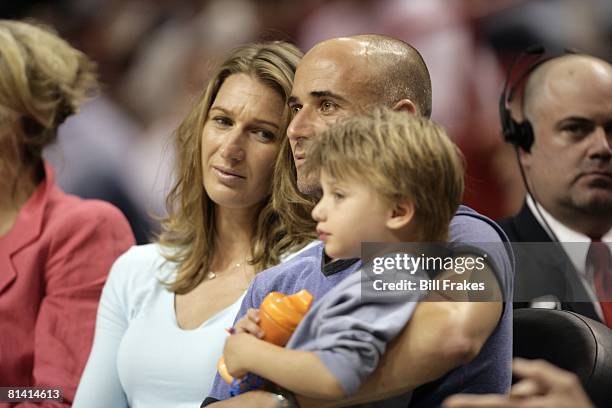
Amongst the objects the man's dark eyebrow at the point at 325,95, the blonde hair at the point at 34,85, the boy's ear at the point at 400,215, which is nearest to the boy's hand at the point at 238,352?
the boy's ear at the point at 400,215

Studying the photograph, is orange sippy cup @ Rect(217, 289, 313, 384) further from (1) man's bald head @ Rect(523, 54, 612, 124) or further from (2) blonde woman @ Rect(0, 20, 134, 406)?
(1) man's bald head @ Rect(523, 54, 612, 124)

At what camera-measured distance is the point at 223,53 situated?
251 cm

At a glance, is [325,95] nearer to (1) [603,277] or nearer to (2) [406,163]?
(2) [406,163]

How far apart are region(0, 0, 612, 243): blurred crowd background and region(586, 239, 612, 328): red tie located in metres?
0.39

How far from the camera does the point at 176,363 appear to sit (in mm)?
1939

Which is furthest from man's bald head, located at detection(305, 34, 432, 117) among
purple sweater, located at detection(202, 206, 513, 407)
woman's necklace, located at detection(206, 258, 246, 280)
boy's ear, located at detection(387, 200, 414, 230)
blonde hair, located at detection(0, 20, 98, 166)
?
blonde hair, located at detection(0, 20, 98, 166)

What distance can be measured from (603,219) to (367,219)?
116 cm

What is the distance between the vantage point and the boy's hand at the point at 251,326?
4.44ft

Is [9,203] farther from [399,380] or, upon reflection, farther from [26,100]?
[399,380]

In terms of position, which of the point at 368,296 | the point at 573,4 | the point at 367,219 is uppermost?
the point at 573,4

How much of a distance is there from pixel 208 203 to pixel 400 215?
884mm

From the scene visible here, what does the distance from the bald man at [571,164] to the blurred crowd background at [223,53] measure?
125 millimetres

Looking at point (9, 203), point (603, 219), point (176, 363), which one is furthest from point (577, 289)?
point (9, 203)

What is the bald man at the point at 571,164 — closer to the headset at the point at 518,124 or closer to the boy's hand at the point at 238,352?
the headset at the point at 518,124
